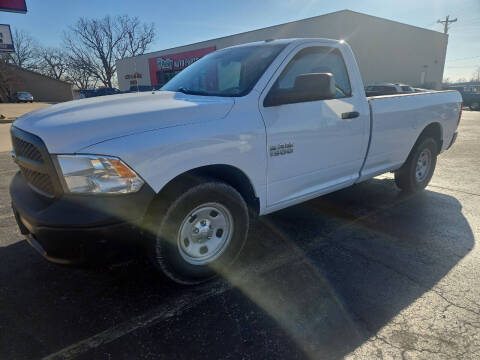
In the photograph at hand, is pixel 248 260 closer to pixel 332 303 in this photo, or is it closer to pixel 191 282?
pixel 191 282

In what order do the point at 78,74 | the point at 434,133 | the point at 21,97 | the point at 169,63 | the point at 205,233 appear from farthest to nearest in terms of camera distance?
the point at 78,74 → the point at 21,97 → the point at 169,63 → the point at 434,133 → the point at 205,233

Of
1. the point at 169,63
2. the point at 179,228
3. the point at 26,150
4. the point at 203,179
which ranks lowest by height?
the point at 179,228

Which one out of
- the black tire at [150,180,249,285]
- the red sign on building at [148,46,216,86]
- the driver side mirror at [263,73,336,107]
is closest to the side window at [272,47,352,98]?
the driver side mirror at [263,73,336,107]

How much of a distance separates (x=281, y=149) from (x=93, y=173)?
150 centimetres

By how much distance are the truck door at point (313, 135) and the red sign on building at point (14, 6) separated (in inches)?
485

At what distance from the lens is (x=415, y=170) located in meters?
4.77

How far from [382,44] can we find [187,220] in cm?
2700

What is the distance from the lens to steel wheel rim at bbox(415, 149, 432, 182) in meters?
4.85

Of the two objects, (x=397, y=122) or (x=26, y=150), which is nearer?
(x=26, y=150)

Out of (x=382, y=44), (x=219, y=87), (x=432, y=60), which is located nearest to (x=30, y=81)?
(x=382, y=44)

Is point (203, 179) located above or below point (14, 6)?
below

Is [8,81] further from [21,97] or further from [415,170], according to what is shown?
[415,170]

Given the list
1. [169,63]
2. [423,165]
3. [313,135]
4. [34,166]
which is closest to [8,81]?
[169,63]

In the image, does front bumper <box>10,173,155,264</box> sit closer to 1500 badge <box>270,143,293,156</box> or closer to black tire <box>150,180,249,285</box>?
black tire <box>150,180,249,285</box>
